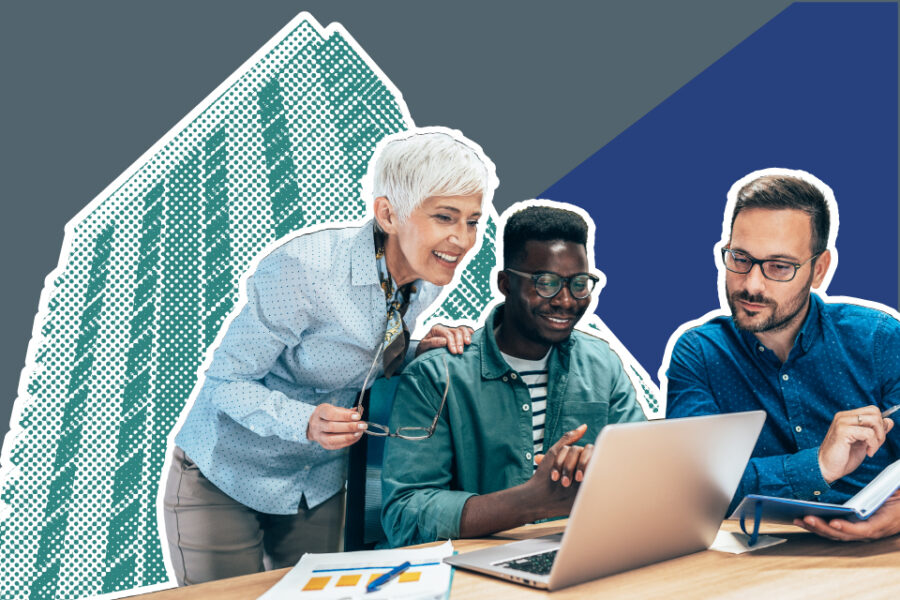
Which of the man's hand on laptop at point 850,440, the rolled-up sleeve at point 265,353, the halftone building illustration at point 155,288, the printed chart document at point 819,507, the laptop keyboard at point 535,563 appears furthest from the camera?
the halftone building illustration at point 155,288

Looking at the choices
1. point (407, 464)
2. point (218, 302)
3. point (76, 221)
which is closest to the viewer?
point (407, 464)

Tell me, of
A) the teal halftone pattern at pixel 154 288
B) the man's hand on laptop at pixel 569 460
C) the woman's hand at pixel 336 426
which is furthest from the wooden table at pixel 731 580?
the teal halftone pattern at pixel 154 288

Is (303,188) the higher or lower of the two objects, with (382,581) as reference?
higher

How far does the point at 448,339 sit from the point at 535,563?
831mm

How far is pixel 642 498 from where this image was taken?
127cm

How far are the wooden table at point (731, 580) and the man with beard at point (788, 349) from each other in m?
0.61

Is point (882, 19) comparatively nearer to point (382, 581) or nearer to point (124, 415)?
point (382, 581)

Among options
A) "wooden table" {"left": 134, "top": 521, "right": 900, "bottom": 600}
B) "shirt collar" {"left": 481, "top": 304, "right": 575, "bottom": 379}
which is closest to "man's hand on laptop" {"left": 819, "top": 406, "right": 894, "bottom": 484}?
"wooden table" {"left": 134, "top": 521, "right": 900, "bottom": 600}

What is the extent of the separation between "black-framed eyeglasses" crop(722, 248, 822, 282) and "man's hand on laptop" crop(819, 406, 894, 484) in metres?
0.44

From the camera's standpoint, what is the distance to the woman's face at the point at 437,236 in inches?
80.7

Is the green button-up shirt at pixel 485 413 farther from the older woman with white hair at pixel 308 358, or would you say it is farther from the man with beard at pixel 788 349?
the man with beard at pixel 788 349

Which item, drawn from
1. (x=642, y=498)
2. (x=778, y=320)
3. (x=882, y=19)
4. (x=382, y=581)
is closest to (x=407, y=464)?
(x=382, y=581)

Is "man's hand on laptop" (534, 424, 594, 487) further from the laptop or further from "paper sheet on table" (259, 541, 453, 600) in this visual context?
"paper sheet on table" (259, 541, 453, 600)

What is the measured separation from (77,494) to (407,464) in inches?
53.6
